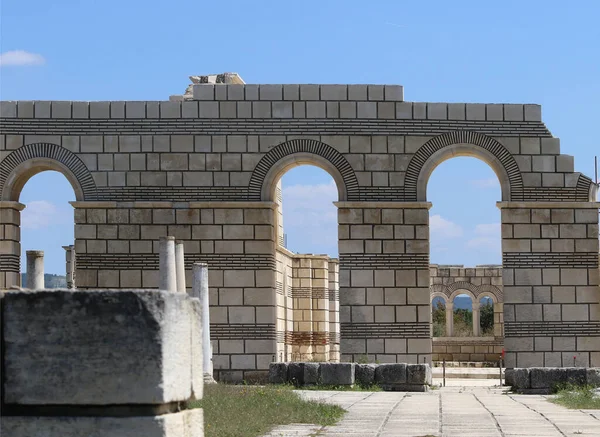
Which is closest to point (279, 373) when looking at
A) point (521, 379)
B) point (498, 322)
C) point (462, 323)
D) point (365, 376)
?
point (365, 376)

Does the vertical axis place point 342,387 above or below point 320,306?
below

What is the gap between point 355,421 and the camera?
471 inches

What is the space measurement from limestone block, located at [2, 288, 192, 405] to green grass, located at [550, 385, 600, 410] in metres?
9.81

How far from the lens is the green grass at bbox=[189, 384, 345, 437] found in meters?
10.3

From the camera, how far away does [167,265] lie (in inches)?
672

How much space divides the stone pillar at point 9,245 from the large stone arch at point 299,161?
4840 mm

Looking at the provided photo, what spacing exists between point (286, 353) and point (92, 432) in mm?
19020

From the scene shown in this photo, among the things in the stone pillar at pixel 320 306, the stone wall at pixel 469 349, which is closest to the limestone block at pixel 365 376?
the stone pillar at pixel 320 306

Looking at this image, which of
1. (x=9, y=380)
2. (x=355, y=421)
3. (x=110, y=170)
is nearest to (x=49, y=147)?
(x=110, y=170)

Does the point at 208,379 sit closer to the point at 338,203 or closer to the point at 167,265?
the point at 167,265

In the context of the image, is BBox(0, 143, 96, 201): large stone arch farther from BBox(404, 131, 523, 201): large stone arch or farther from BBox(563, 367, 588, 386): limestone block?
BBox(563, 367, 588, 386): limestone block

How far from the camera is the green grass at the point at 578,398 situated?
14.4 m

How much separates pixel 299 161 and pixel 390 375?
17.4 ft

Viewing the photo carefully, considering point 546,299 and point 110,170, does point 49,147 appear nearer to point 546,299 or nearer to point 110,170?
point 110,170
